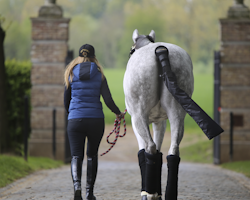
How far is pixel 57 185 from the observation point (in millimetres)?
5383

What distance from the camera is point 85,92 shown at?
407 cm

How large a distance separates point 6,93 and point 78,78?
426 cm

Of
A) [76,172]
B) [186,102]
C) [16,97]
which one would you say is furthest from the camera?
[16,97]

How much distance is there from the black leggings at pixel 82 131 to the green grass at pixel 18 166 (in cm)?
175

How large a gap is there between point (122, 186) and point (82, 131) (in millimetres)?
1643

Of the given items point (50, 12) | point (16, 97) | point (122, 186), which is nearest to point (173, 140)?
point (122, 186)

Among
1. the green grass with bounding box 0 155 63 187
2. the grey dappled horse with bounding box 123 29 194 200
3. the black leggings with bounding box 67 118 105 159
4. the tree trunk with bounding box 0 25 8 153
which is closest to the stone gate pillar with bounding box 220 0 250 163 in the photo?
the green grass with bounding box 0 155 63 187

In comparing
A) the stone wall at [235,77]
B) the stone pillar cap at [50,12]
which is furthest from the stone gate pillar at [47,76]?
the stone wall at [235,77]

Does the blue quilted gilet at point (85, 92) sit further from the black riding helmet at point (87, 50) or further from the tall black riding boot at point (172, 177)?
the tall black riding boot at point (172, 177)

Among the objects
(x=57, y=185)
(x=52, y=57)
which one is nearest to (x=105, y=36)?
(x=52, y=57)

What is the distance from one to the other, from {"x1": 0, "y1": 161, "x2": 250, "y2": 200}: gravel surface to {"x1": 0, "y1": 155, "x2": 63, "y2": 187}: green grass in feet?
0.46

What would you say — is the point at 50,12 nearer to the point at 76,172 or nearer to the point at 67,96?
the point at 67,96

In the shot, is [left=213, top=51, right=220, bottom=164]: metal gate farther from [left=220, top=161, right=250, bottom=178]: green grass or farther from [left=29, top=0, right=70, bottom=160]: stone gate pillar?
[left=29, top=0, right=70, bottom=160]: stone gate pillar

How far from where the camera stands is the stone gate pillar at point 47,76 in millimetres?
8414
